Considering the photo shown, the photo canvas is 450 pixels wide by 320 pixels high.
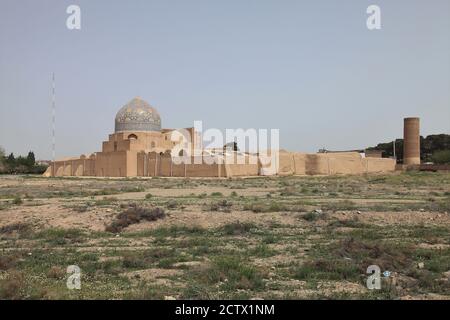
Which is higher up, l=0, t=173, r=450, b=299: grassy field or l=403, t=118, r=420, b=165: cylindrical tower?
l=403, t=118, r=420, b=165: cylindrical tower

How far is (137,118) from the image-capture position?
190 feet

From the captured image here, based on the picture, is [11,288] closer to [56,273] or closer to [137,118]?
[56,273]

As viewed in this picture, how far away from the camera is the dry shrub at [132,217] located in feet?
40.0

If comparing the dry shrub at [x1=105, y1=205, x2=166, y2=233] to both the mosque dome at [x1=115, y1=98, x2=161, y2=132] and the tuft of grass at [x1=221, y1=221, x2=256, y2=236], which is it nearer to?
the tuft of grass at [x1=221, y1=221, x2=256, y2=236]

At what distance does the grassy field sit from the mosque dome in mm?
43228

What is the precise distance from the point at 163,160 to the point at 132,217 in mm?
34644

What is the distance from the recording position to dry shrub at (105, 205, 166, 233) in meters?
12.2

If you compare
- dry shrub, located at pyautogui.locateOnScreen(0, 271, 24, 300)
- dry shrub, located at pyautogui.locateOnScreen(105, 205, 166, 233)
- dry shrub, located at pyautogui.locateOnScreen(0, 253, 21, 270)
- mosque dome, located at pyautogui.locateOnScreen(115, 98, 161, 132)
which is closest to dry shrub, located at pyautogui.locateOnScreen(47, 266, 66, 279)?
dry shrub, located at pyautogui.locateOnScreen(0, 271, 24, 300)

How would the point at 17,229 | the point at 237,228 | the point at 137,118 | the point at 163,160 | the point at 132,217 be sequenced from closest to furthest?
the point at 237,228 < the point at 17,229 < the point at 132,217 < the point at 163,160 < the point at 137,118

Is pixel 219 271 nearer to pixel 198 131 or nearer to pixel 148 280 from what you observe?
pixel 148 280

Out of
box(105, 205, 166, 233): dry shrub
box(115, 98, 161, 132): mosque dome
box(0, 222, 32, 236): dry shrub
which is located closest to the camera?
box(0, 222, 32, 236): dry shrub

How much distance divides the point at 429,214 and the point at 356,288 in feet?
27.2

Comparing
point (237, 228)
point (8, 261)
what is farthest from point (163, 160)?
point (8, 261)
